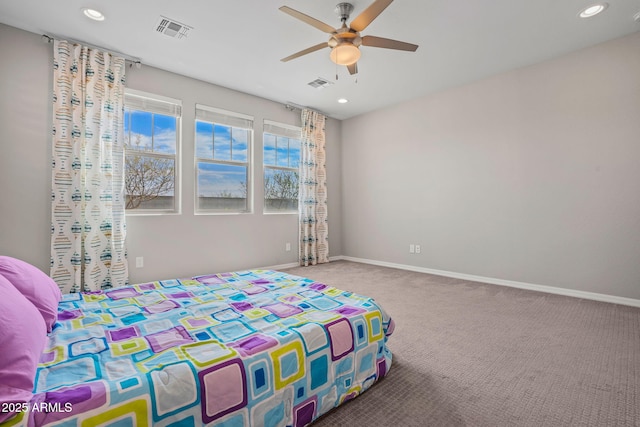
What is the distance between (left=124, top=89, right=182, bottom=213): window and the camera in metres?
3.78

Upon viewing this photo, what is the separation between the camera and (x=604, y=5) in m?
2.67

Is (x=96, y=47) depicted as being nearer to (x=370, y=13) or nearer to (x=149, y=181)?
(x=149, y=181)

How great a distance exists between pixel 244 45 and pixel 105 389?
3.39 meters

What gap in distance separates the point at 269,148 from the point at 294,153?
0.53 meters

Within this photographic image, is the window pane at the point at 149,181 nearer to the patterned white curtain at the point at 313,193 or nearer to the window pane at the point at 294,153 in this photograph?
the window pane at the point at 294,153

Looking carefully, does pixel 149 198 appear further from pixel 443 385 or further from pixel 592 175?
pixel 592 175

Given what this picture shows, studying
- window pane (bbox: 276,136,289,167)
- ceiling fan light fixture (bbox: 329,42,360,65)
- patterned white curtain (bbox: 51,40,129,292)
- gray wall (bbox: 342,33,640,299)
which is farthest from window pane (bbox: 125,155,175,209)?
gray wall (bbox: 342,33,640,299)

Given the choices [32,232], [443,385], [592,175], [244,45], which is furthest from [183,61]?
[592,175]

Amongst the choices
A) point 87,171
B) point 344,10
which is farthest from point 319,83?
point 87,171

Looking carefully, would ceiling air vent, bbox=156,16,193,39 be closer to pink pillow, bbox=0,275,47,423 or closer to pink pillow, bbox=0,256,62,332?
pink pillow, bbox=0,256,62,332

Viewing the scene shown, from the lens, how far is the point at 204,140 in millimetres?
4359

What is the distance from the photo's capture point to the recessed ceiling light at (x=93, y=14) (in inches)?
107

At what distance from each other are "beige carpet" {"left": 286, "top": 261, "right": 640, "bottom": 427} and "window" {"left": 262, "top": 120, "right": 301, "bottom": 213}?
2527mm

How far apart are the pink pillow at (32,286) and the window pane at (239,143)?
3328mm
